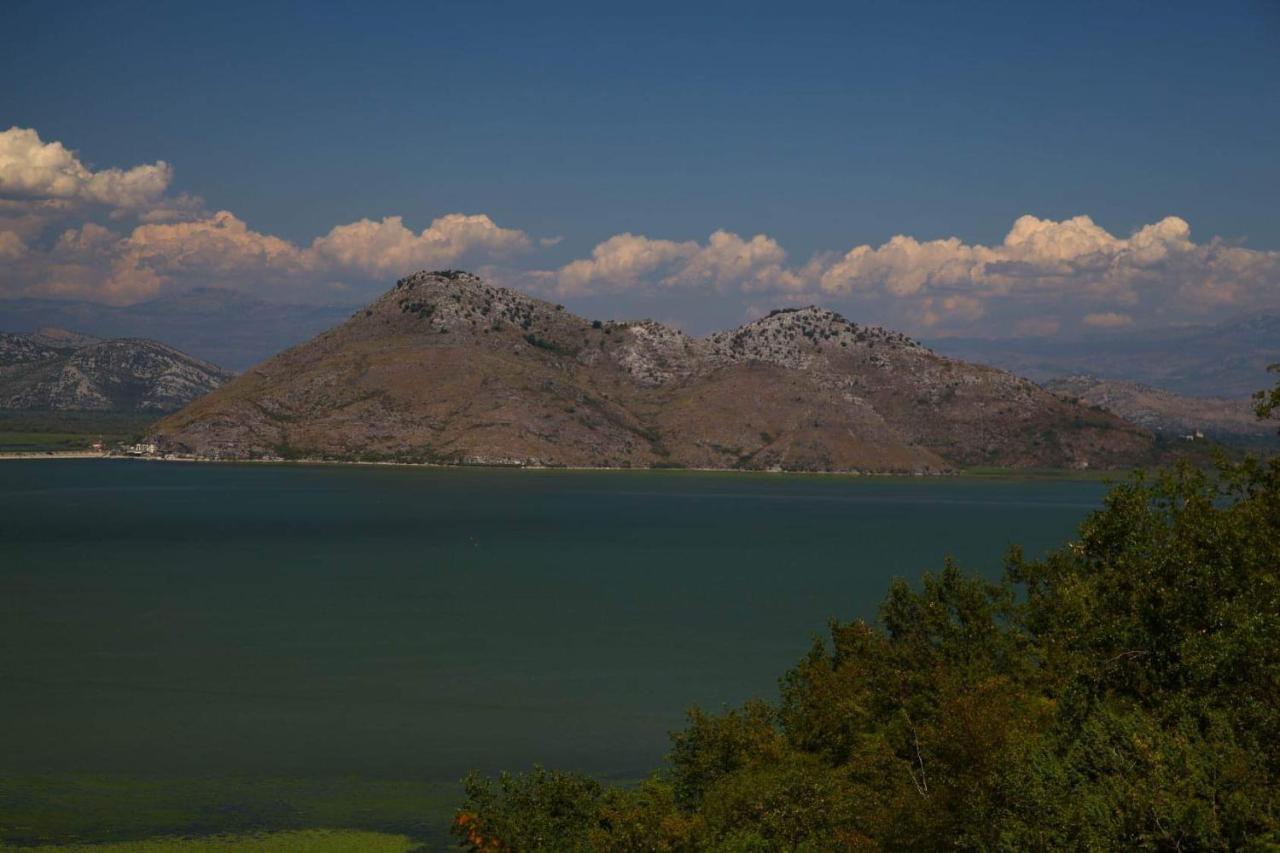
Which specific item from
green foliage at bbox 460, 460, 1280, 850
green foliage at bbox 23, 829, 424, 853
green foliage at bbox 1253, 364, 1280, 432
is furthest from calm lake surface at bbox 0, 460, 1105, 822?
green foliage at bbox 1253, 364, 1280, 432

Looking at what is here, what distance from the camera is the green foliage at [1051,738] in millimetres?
35438

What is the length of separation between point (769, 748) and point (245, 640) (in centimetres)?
10051

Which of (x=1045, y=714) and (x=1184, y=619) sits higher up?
(x=1184, y=619)

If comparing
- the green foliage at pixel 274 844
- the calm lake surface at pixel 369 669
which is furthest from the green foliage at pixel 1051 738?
the calm lake surface at pixel 369 669

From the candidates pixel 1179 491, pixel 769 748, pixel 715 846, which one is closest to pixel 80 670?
pixel 769 748

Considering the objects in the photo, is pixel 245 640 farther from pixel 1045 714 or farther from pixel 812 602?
pixel 1045 714

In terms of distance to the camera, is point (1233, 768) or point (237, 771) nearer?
point (1233, 768)

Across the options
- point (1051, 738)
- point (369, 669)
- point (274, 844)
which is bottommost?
point (369, 669)

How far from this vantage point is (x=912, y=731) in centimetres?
5972

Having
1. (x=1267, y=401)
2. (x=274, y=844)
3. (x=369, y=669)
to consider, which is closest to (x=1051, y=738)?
(x=1267, y=401)

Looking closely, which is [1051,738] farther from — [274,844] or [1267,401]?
[274,844]

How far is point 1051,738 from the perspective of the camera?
46.2m

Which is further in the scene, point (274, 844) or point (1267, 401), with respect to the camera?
point (274, 844)

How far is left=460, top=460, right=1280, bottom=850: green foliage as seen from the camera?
35.4 metres
